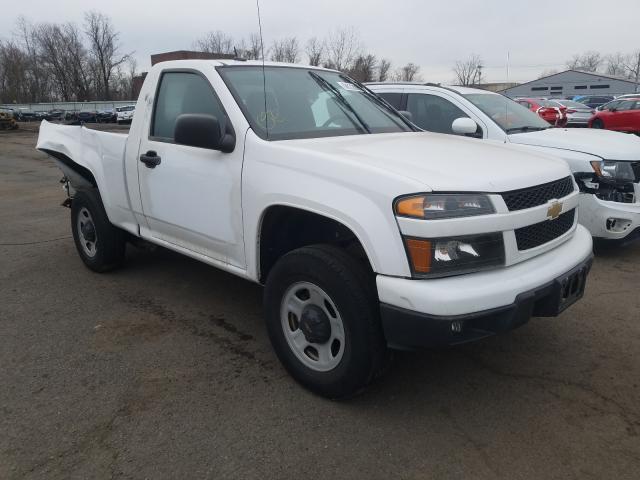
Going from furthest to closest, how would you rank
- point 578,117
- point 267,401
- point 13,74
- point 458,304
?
point 13,74
point 578,117
point 267,401
point 458,304

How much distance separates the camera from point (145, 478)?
237 cm

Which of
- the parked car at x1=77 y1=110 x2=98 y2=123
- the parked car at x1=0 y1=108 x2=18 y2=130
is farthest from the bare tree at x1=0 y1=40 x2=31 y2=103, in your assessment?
the parked car at x1=77 y1=110 x2=98 y2=123

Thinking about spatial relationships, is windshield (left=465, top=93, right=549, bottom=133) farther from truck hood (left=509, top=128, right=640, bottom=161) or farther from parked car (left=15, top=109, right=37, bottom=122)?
parked car (left=15, top=109, right=37, bottom=122)

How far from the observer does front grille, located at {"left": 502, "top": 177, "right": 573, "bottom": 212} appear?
2619 mm

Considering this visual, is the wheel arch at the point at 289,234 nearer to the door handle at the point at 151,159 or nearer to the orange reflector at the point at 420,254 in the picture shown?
the orange reflector at the point at 420,254

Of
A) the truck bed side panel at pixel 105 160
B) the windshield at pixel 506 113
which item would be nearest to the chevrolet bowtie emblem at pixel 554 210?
the truck bed side panel at pixel 105 160

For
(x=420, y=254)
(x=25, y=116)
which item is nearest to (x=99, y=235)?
(x=420, y=254)

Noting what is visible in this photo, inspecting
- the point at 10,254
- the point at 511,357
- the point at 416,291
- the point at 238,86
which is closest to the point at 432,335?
the point at 416,291

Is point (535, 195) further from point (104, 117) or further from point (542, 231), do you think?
point (104, 117)

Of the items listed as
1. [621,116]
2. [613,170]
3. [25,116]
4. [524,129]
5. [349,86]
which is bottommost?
[621,116]

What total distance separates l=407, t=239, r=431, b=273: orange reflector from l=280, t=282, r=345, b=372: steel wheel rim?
52 cm

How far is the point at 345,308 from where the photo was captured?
2.63 meters

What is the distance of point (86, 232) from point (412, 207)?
3.78 meters

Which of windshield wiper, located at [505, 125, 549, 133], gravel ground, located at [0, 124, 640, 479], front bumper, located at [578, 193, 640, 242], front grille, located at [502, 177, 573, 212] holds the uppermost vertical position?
windshield wiper, located at [505, 125, 549, 133]
